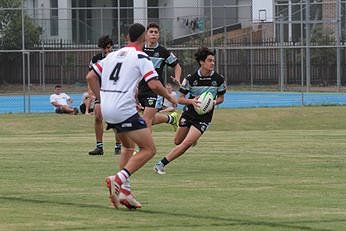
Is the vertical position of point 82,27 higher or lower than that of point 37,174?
higher

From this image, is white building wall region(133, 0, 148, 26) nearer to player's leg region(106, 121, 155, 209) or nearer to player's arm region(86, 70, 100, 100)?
player's arm region(86, 70, 100, 100)

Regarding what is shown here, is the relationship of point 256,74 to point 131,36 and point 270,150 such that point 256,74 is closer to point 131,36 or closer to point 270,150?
point 270,150

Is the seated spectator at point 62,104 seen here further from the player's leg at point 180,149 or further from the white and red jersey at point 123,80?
the white and red jersey at point 123,80

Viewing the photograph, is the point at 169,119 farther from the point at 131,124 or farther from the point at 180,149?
the point at 131,124

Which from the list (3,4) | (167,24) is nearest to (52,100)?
(167,24)

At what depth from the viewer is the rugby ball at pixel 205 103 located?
608 inches

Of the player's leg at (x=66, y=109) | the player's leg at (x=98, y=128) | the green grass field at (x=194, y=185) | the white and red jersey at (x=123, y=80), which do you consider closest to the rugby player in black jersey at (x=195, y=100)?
the green grass field at (x=194, y=185)

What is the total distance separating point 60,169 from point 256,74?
29.8m

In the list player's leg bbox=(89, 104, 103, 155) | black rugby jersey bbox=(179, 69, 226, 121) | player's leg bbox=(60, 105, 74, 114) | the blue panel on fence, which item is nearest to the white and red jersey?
black rugby jersey bbox=(179, 69, 226, 121)

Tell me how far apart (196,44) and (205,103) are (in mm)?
28086

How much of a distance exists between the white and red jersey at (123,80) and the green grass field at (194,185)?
105 centimetres

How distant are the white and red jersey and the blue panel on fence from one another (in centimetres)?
2569

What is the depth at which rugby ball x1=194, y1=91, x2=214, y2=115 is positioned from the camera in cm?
1544

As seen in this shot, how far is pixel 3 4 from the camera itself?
48969 millimetres
